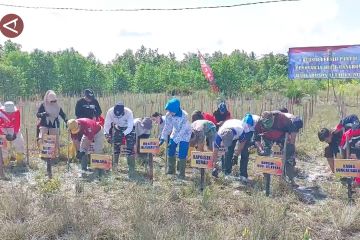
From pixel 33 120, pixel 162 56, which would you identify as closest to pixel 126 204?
pixel 33 120

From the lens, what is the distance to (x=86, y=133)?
24.4 feet

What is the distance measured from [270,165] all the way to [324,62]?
1297 centimetres

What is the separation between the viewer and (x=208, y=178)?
272 inches

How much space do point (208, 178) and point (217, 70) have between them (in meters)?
21.7

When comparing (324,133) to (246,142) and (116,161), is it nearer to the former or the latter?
(246,142)

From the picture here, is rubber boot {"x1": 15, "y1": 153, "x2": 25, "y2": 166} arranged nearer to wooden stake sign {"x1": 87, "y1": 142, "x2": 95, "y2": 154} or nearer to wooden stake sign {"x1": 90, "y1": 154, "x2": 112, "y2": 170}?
wooden stake sign {"x1": 87, "y1": 142, "x2": 95, "y2": 154}

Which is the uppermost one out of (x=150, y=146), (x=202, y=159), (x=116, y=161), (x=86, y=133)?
(x=86, y=133)

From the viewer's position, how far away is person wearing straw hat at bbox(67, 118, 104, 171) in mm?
7297

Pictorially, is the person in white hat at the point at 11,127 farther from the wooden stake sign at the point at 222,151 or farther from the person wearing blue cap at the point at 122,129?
the wooden stake sign at the point at 222,151

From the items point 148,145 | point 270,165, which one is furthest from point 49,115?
point 270,165

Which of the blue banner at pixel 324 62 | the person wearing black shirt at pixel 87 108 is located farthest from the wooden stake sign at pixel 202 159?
the blue banner at pixel 324 62

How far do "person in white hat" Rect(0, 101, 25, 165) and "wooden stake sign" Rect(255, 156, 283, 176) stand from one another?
4.40 metres

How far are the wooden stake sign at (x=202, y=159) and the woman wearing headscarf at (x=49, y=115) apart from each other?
330 cm

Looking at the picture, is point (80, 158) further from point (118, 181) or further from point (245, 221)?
point (245, 221)
